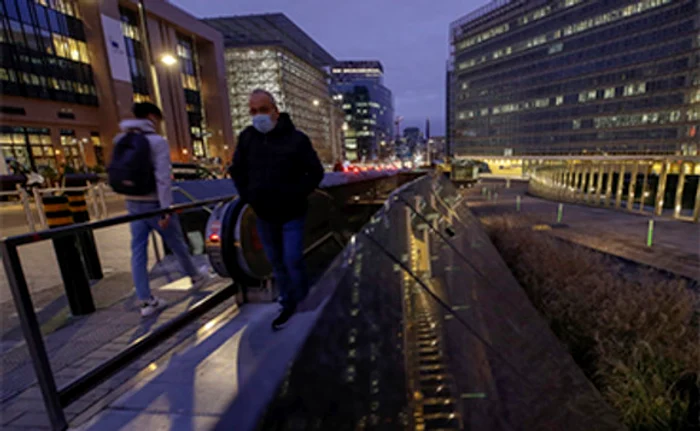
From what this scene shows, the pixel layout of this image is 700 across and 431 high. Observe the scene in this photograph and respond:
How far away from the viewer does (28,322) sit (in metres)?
1.74

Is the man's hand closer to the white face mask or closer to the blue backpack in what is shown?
the blue backpack

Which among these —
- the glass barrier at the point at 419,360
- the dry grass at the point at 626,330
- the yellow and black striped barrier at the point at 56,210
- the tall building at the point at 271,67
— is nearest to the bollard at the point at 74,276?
the yellow and black striped barrier at the point at 56,210

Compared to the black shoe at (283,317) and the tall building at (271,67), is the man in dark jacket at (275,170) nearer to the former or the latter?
the black shoe at (283,317)

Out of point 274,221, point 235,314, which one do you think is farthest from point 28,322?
point 235,314

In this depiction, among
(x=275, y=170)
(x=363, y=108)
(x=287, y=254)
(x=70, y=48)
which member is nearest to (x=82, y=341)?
(x=287, y=254)

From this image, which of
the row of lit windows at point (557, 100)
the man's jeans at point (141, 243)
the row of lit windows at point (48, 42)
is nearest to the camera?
the man's jeans at point (141, 243)

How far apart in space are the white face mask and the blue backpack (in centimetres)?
155

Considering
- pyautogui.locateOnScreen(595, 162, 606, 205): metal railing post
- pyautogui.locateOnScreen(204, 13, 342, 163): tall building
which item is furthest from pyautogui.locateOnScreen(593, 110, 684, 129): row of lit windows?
pyautogui.locateOnScreen(595, 162, 606, 205): metal railing post

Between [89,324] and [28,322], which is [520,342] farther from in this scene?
[89,324]

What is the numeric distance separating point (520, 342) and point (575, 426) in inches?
26.0

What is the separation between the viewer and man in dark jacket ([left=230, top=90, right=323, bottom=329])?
244 cm

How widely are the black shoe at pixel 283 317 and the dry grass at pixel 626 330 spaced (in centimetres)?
259

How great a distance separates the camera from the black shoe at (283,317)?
2.78 m

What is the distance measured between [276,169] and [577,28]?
307ft
